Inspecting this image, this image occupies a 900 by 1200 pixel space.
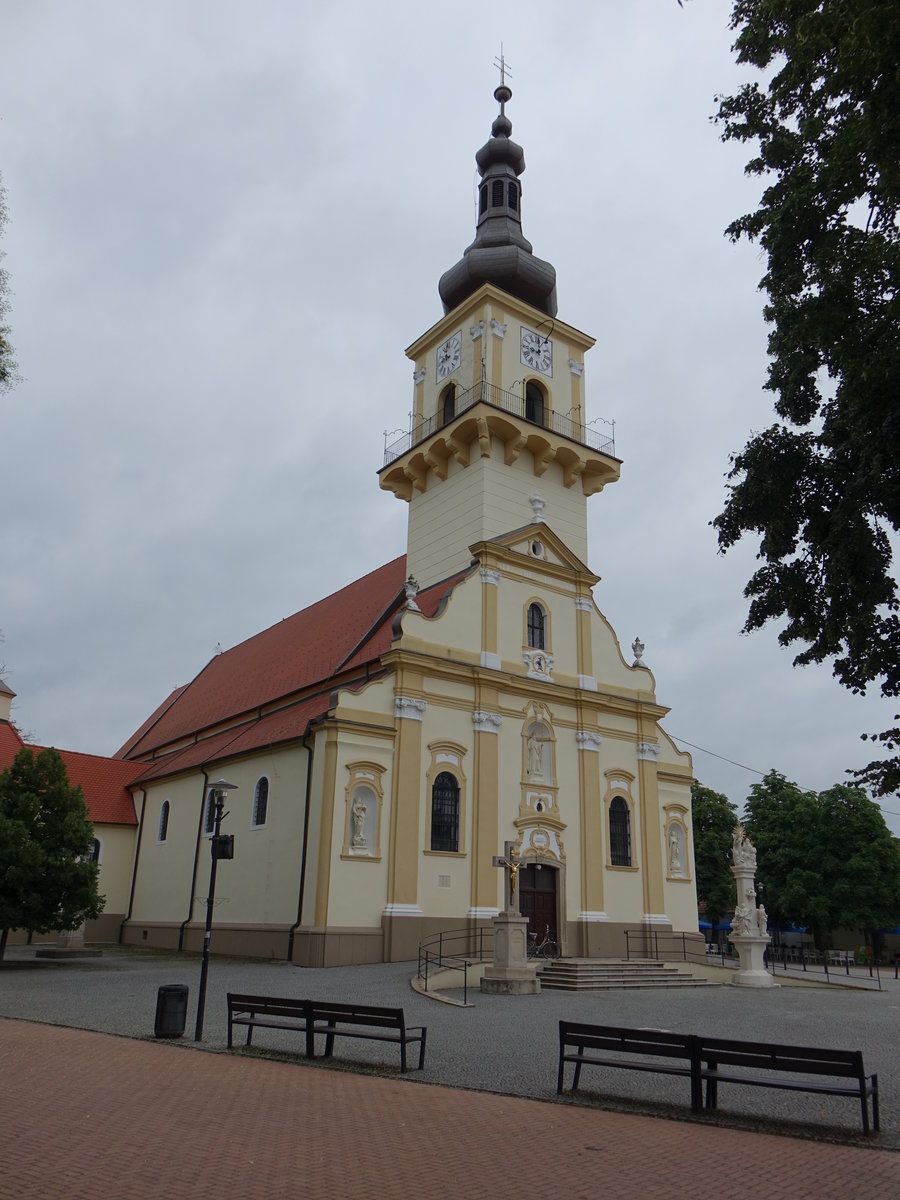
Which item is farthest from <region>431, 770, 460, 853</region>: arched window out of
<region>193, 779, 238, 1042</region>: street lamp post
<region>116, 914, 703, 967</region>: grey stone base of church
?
<region>193, 779, 238, 1042</region>: street lamp post

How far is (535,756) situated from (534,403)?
42.0ft

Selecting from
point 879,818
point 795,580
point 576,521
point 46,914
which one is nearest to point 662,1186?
point 795,580

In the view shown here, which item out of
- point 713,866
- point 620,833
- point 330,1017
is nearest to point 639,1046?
point 330,1017

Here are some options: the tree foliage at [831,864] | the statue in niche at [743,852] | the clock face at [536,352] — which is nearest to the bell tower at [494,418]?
the clock face at [536,352]

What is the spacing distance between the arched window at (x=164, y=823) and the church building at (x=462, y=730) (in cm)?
28

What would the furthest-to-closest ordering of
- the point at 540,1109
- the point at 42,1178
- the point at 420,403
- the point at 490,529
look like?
the point at 420,403 → the point at 490,529 → the point at 540,1109 → the point at 42,1178

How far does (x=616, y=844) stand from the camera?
30078 mm

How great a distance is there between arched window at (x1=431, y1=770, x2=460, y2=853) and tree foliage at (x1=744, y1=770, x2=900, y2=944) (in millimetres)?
25458

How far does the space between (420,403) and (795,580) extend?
82.1 feet

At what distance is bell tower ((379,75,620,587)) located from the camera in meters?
31.7

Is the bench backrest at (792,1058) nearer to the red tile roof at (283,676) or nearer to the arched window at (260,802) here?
the red tile roof at (283,676)

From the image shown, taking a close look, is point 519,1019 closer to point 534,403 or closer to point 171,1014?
point 171,1014

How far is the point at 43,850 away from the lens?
80.1 feet

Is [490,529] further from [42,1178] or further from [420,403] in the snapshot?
[42,1178]
